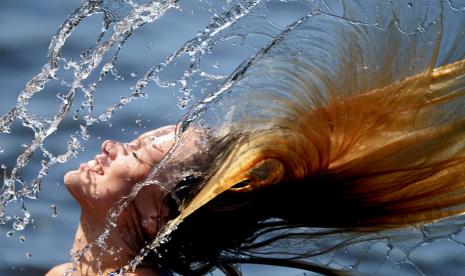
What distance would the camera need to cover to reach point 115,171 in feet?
10.1

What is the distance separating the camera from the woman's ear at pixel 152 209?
10.1ft

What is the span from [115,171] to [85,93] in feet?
4.25

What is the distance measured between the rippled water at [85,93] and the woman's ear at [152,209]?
49 cm

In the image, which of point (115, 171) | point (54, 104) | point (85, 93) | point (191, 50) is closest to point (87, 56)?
point (85, 93)

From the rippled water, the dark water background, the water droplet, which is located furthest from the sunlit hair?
the water droplet

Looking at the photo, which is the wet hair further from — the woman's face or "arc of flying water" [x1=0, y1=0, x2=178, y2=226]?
"arc of flying water" [x1=0, y1=0, x2=178, y2=226]

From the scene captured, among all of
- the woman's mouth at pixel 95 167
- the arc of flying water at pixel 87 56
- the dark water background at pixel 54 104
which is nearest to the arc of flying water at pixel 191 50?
the woman's mouth at pixel 95 167

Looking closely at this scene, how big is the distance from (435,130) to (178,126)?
0.68 m

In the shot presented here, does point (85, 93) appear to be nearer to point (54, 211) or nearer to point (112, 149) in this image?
point (54, 211)

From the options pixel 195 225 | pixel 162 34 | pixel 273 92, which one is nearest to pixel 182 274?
pixel 195 225

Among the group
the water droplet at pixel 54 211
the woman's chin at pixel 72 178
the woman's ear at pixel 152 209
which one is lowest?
the woman's ear at pixel 152 209

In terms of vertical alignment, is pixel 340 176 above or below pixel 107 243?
above

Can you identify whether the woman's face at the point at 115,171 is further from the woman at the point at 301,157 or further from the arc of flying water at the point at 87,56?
the arc of flying water at the point at 87,56

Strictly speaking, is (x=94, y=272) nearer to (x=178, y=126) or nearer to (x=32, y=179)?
(x=178, y=126)
